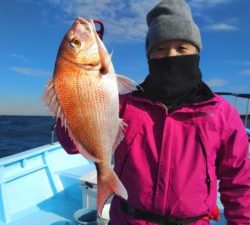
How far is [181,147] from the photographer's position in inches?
85.9

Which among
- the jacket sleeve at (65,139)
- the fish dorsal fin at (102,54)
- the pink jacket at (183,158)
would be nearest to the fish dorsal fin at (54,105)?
the jacket sleeve at (65,139)

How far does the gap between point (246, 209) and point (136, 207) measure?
721 millimetres

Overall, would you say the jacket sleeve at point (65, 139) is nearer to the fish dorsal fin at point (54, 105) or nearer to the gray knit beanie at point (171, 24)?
the fish dorsal fin at point (54, 105)

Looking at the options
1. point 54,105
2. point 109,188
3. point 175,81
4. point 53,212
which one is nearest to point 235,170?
point 175,81

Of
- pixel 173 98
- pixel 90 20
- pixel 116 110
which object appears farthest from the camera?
pixel 173 98

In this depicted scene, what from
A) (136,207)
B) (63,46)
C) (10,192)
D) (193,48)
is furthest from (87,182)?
(63,46)

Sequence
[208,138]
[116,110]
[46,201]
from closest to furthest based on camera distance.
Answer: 1. [116,110]
2. [208,138]
3. [46,201]

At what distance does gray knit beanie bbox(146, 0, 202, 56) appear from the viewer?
2.21 metres

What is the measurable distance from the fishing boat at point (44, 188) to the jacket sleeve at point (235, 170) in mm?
2628

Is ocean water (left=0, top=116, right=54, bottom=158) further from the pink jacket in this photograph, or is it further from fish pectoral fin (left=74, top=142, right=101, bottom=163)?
fish pectoral fin (left=74, top=142, right=101, bottom=163)

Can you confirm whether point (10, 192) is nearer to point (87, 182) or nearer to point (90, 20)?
point (87, 182)

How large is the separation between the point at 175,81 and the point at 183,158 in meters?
0.53

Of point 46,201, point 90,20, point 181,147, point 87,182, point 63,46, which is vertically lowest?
point 46,201

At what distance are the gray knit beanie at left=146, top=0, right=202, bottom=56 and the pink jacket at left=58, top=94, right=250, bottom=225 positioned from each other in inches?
16.4
